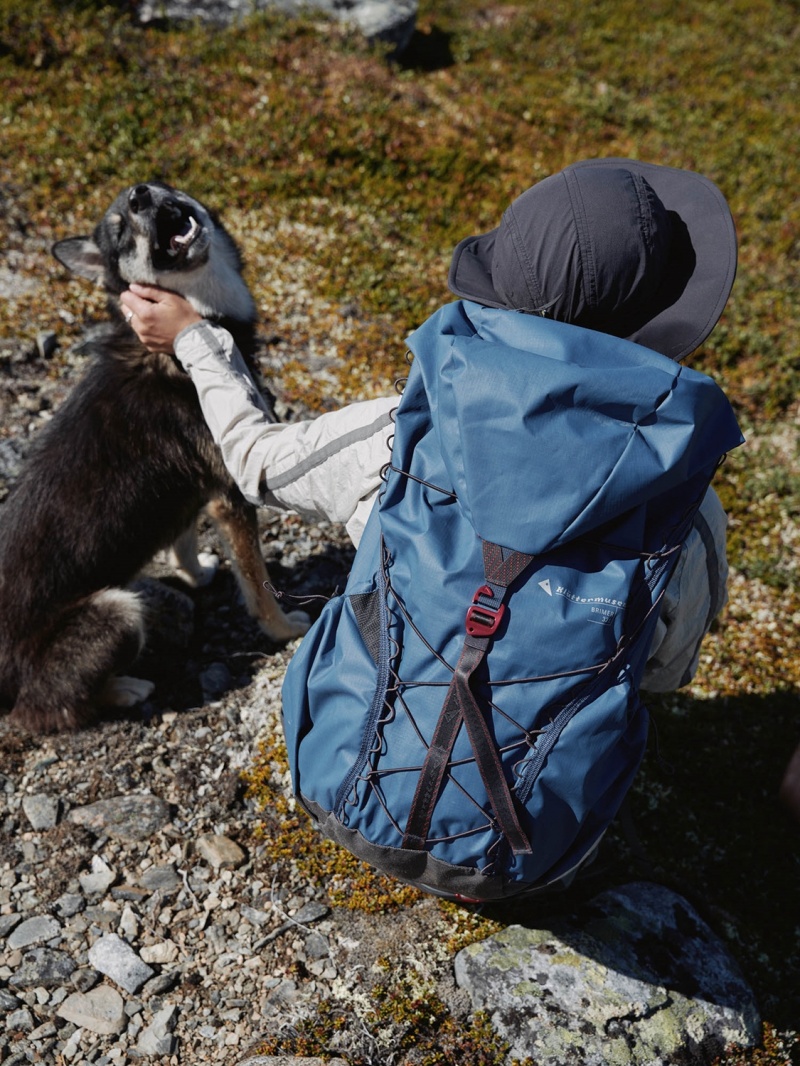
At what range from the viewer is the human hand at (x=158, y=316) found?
3523 mm

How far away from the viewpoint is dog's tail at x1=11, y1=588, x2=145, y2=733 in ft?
13.9

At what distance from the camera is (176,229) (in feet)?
15.6

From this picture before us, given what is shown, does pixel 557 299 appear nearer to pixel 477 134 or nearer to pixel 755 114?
pixel 477 134

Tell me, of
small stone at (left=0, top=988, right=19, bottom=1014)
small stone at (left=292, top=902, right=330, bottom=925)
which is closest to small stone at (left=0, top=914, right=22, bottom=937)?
small stone at (left=0, top=988, right=19, bottom=1014)

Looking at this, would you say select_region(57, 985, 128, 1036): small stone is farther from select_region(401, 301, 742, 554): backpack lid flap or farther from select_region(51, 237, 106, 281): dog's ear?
select_region(51, 237, 106, 281): dog's ear

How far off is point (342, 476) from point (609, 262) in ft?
3.80

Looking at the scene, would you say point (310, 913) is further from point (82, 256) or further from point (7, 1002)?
point (82, 256)

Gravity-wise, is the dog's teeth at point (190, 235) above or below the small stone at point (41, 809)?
above

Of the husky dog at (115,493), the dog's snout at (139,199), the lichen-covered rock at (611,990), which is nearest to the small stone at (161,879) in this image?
the husky dog at (115,493)

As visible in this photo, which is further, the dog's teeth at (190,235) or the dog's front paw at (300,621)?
the dog's front paw at (300,621)

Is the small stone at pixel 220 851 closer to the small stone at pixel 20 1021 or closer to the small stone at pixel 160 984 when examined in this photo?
the small stone at pixel 160 984

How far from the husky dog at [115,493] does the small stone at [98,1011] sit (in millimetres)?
1472

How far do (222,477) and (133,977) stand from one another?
2675mm

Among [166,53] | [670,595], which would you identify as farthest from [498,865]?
[166,53]
